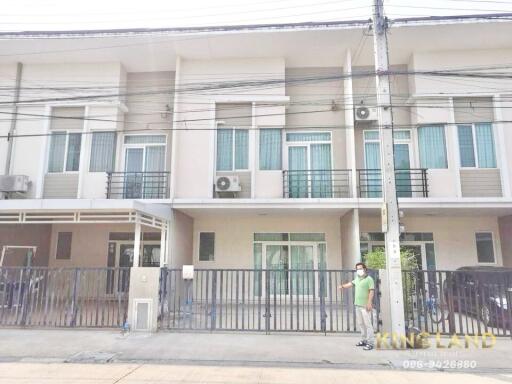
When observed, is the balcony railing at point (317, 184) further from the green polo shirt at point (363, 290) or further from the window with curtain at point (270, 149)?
the green polo shirt at point (363, 290)

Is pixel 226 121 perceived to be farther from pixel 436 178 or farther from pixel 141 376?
pixel 141 376

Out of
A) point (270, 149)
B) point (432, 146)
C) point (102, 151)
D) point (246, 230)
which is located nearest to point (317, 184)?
point (270, 149)

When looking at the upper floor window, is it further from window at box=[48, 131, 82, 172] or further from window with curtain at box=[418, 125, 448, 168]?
window with curtain at box=[418, 125, 448, 168]

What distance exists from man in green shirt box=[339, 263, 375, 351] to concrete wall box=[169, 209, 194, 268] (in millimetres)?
5810

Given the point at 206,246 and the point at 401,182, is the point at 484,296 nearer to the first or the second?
the point at 401,182

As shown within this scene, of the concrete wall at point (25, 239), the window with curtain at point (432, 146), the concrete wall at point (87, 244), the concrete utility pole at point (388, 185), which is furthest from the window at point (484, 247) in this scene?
the concrete wall at point (25, 239)

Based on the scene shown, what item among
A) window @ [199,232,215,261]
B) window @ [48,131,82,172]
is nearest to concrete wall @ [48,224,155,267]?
window @ [48,131,82,172]

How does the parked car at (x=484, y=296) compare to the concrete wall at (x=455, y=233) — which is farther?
the concrete wall at (x=455, y=233)

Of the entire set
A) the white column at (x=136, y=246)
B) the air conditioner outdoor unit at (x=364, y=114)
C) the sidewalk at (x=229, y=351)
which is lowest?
the sidewalk at (x=229, y=351)

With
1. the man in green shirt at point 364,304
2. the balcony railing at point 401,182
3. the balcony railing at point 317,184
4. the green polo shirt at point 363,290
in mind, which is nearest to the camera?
the man in green shirt at point 364,304

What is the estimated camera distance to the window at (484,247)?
12983 mm

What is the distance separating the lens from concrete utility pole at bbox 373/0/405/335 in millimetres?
7383

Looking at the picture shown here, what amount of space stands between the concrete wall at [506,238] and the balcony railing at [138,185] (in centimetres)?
1081

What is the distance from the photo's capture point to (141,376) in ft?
18.6
